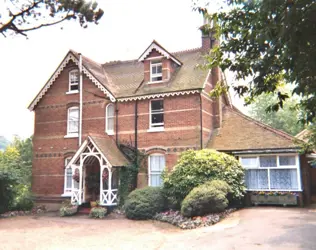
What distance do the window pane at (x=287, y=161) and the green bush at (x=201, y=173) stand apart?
2.36 metres

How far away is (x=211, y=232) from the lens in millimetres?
12305

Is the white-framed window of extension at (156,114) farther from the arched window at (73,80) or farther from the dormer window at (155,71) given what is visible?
the arched window at (73,80)

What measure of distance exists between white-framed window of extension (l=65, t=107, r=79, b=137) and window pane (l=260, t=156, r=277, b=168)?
485 inches

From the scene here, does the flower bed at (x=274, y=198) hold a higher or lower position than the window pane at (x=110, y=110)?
lower

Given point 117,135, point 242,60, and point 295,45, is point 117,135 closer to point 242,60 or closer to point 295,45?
point 242,60

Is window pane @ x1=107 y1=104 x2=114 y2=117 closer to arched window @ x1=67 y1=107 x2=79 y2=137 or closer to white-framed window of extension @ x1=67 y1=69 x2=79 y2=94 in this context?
arched window @ x1=67 y1=107 x2=79 y2=137

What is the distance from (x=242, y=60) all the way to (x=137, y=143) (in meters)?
13.6

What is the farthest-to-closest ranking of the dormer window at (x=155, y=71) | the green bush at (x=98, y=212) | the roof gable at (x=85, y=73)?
the roof gable at (x=85, y=73)
the dormer window at (x=155, y=71)
the green bush at (x=98, y=212)

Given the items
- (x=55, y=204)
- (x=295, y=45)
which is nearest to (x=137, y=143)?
(x=55, y=204)

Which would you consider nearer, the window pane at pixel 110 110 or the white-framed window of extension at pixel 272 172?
the white-framed window of extension at pixel 272 172

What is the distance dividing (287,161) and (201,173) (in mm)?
5026

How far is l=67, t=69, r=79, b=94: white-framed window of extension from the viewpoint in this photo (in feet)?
74.6

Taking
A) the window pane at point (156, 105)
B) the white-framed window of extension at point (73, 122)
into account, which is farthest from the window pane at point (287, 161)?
the white-framed window of extension at point (73, 122)

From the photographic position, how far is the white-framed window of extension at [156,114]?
20.2 meters
